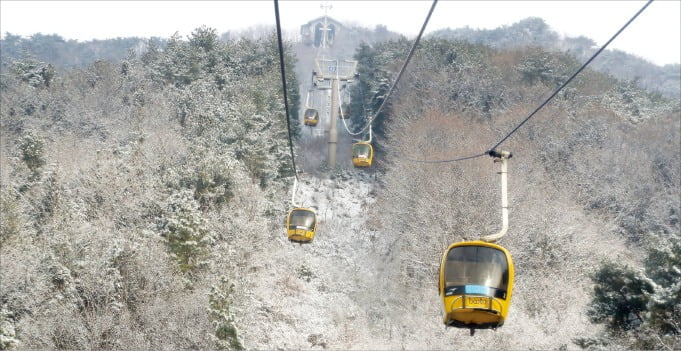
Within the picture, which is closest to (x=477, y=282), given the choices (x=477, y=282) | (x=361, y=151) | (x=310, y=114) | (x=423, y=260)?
(x=477, y=282)

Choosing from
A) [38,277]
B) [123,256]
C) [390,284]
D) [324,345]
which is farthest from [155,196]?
[390,284]

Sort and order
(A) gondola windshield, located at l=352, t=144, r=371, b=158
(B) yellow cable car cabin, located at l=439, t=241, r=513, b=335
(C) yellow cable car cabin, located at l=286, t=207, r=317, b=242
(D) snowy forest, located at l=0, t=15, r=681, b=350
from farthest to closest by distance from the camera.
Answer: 1. (A) gondola windshield, located at l=352, t=144, r=371, b=158
2. (C) yellow cable car cabin, located at l=286, t=207, r=317, b=242
3. (D) snowy forest, located at l=0, t=15, r=681, b=350
4. (B) yellow cable car cabin, located at l=439, t=241, r=513, b=335

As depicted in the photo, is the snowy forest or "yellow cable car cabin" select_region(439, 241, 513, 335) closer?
"yellow cable car cabin" select_region(439, 241, 513, 335)

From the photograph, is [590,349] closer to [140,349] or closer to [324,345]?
[324,345]

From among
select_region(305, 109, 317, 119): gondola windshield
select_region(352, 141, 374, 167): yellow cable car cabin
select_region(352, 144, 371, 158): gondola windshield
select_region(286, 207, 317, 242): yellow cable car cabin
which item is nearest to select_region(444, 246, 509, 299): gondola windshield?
select_region(286, 207, 317, 242): yellow cable car cabin

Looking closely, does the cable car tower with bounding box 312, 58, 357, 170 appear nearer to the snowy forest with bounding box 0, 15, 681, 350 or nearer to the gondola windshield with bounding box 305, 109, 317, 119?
the gondola windshield with bounding box 305, 109, 317, 119

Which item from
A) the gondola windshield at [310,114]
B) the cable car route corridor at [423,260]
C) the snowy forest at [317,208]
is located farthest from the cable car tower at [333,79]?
the cable car route corridor at [423,260]
